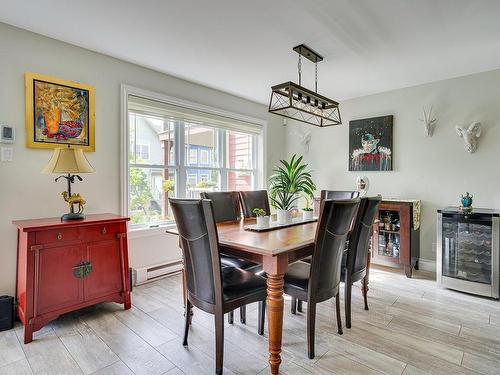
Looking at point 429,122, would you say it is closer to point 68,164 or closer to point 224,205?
point 224,205

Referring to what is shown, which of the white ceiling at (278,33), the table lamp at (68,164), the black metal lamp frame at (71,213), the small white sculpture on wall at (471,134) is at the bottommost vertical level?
the black metal lamp frame at (71,213)

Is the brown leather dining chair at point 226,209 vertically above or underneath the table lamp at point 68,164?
underneath

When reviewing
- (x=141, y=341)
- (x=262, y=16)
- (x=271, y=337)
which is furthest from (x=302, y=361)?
(x=262, y=16)

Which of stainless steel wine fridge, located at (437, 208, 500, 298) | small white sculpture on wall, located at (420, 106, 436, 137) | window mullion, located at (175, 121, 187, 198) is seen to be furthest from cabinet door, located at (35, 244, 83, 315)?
small white sculpture on wall, located at (420, 106, 436, 137)

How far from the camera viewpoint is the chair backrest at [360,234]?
227 cm

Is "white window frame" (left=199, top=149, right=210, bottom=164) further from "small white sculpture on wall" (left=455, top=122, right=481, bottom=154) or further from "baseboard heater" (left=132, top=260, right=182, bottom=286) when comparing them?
"small white sculpture on wall" (left=455, top=122, right=481, bottom=154)

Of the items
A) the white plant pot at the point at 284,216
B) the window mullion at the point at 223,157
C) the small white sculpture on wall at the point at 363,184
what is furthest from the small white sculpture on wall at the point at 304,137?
the white plant pot at the point at 284,216

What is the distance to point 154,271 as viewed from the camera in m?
3.33

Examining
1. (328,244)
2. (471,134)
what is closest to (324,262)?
(328,244)

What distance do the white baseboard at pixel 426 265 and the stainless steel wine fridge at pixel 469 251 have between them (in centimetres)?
59

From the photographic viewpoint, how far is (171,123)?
146 inches

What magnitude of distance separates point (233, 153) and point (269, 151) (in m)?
0.74

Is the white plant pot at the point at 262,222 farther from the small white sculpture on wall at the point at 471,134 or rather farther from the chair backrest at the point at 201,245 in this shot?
the small white sculpture on wall at the point at 471,134

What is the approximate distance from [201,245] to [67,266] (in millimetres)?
1326
